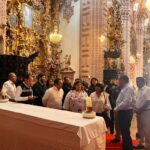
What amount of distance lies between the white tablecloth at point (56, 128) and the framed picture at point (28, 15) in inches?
370

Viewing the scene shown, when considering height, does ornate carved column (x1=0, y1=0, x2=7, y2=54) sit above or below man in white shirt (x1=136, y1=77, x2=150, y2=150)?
above

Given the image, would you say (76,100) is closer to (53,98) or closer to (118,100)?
(53,98)

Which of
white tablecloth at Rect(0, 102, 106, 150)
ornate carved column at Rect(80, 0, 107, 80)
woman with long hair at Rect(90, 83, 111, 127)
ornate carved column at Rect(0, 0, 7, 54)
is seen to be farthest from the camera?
ornate carved column at Rect(80, 0, 107, 80)

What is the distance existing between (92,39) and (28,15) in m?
4.12

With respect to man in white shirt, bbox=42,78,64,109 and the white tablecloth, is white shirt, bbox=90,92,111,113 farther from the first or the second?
the white tablecloth

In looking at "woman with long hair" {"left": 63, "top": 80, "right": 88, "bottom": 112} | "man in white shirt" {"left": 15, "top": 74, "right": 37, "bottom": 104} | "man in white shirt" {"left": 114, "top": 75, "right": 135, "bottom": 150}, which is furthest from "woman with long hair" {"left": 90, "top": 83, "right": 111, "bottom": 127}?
"man in white shirt" {"left": 15, "top": 74, "right": 37, "bottom": 104}

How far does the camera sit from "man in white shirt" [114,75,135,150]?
565cm

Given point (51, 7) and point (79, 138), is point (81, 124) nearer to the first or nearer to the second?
point (79, 138)

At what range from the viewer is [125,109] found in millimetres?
5691

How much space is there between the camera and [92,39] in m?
16.2

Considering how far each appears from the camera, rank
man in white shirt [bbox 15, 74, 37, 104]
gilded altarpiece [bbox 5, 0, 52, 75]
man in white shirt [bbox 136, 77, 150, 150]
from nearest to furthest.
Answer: man in white shirt [bbox 136, 77, 150, 150]
man in white shirt [bbox 15, 74, 37, 104]
gilded altarpiece [bbox 5, 0, 52, 75]

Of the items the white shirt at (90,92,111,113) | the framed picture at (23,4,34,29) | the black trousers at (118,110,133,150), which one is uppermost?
the framed picture at (23,4,34,29)

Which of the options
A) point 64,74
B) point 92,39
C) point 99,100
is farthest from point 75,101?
point 92,39

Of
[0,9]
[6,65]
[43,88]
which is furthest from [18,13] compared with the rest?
[43,88]
